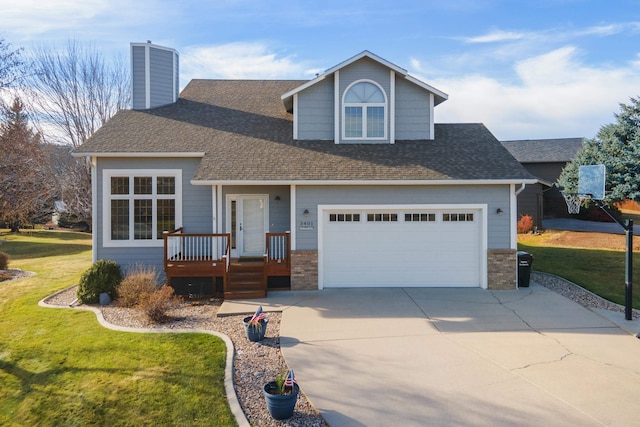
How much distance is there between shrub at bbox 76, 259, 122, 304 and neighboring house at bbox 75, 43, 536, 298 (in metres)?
1.44

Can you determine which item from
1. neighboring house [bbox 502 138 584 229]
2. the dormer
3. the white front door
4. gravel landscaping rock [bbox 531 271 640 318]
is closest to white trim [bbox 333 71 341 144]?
the dormer

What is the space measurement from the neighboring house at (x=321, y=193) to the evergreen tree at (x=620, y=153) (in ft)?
34.7

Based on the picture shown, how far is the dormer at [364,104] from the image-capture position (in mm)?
12719

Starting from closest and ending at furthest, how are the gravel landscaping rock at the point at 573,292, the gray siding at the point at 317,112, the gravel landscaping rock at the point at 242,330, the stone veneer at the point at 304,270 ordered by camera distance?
the gravel landscaping rock at the point at 242,330, the gravel landscaping rock at the point at 573,292, the stone veneer at the point at 304,270, the gray siding at the point at 317,112

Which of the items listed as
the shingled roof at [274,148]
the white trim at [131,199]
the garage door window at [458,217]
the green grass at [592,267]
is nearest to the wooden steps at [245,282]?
the shingled roof at [274,148]

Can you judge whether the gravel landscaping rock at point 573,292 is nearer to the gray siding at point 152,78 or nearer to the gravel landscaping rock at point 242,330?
the gravel landscaping rock at point 242,330

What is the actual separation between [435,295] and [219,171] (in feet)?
22.2

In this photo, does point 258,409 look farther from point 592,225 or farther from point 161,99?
point 592,225

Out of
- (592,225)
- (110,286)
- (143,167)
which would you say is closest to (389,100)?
(143,167)

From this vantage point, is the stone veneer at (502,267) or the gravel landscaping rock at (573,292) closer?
the gravel landscaping rock at (573,292)

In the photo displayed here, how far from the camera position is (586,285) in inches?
471

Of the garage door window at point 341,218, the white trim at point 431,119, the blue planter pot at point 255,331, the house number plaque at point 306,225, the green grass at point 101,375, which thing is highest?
the white trim at point 431,119

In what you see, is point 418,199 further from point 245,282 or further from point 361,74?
point 245,282

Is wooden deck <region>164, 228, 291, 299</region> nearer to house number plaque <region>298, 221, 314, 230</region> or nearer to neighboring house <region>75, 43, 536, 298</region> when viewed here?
neighboring house <region>75, 43, 536, 298</region>
